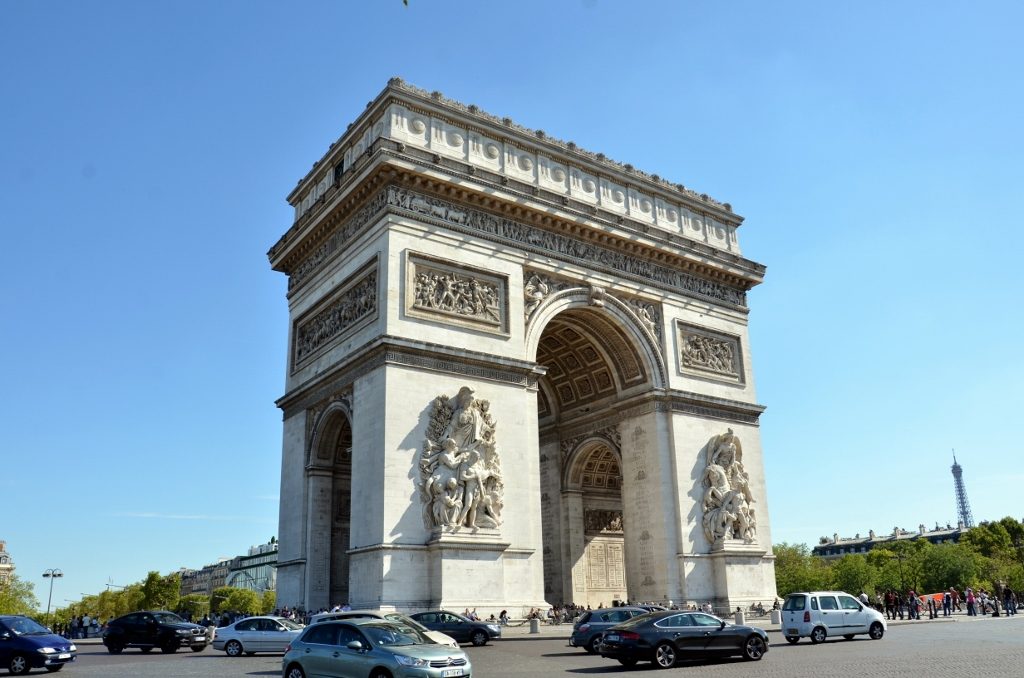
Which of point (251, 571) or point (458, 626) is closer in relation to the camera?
point (458, 626)

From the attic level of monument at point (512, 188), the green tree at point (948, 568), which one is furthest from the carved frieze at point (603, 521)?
the green tree at point (948, 568)

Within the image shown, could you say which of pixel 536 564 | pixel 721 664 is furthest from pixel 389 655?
pixel 536 564

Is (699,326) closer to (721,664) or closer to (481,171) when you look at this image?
(481,171)

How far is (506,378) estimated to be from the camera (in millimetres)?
27922

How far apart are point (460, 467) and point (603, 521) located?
12677mm

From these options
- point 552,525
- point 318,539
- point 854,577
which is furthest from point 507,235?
point 854,577

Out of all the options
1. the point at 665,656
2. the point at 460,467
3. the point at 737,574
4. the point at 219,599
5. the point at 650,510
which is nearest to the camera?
the point at 665,656

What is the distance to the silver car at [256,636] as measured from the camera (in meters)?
22.0

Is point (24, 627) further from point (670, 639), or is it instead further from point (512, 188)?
point (512, 188)

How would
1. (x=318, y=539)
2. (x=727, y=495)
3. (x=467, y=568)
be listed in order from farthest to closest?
(x=727, y=495) < (x=318, y=539) < (x=467, y=568)

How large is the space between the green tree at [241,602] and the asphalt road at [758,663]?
108471 millimetres

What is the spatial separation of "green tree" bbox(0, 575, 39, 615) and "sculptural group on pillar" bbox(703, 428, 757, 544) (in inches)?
2726

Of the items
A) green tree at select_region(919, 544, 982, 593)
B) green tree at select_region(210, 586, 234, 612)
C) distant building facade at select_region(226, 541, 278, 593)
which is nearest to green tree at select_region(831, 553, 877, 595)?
green tree at select_region(919, 544, 982, 593)

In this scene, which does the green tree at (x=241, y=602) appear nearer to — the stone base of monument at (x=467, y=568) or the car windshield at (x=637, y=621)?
the stone base of monument at (x=467, y=568)
